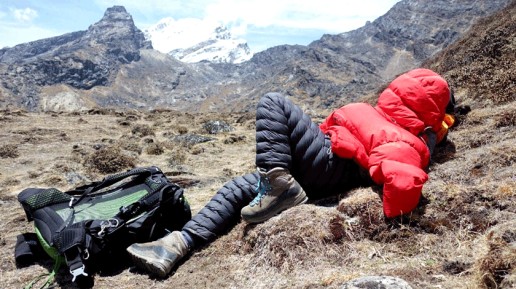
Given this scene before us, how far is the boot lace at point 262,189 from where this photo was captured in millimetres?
4664

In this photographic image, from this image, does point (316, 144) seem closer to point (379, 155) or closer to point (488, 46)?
point (379, 155)

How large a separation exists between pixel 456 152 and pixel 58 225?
551 centimetres

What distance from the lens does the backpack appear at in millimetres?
4578

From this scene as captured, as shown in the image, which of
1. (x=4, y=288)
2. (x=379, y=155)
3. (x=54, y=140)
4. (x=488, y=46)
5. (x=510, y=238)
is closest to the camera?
(x=510, y=238)

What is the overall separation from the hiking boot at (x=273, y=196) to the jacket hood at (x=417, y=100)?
155 centimetres

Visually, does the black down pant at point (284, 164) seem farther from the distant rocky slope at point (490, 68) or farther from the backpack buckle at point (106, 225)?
the distant rocky slope at point (490, 68)

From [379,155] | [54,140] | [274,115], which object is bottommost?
[54,140]

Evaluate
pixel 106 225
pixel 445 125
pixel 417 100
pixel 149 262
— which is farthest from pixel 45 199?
pixel 445 125

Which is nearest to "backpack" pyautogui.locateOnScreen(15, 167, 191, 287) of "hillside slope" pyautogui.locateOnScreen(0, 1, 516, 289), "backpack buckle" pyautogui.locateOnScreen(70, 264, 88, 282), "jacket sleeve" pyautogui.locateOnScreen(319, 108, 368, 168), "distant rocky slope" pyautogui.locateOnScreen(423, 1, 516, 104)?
"backpack buckle" pyautogui.locateOnScreen(70, 264, 88, 282)

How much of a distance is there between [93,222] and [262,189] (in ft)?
6.79

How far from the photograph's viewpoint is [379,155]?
444cm

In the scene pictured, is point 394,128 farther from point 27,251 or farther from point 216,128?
point 216,128

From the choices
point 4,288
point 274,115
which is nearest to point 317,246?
point 274,115

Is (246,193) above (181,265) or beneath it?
above
